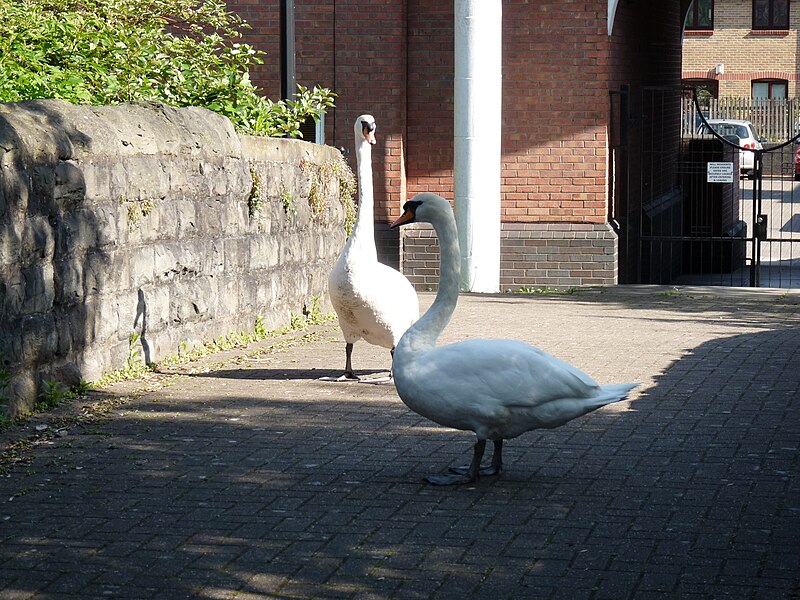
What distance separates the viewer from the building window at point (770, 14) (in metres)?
49.8

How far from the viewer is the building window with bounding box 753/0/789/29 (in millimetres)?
49750

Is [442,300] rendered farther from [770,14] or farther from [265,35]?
[770,14]

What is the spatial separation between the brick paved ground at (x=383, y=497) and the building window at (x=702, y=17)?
43.2 meters

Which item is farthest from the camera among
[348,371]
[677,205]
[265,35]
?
[677,205]

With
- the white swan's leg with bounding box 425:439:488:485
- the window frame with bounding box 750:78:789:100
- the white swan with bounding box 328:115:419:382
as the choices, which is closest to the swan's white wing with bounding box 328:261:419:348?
the white swan with bounding box 328:115:419:382

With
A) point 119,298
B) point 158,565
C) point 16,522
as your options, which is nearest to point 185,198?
point 119,298

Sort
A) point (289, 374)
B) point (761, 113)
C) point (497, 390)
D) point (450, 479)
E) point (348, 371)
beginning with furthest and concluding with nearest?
point (761, 113) < point (289, 374) < point (348, 371) < point (450, 479) < point (497, 390)

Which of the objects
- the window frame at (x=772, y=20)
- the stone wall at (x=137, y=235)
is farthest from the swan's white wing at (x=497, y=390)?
the window frame at (x=772, y=20)

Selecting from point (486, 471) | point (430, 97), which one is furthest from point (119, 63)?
point (486, 471)

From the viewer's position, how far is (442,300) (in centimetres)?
665

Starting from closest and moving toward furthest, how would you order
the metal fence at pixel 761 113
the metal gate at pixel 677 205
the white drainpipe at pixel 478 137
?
the white drainpipe at pixel 478 137, the metal gate at pixel 677 205, the metal fence at pixel 761 113

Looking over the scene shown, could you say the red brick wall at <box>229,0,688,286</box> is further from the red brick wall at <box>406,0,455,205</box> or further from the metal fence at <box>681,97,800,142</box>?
the metal fence at <box>681,97,800,142</box>

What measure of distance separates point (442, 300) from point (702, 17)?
46.8m

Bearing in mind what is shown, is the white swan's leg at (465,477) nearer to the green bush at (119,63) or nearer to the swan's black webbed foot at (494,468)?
the swan's black webbed foot at (494,468)
